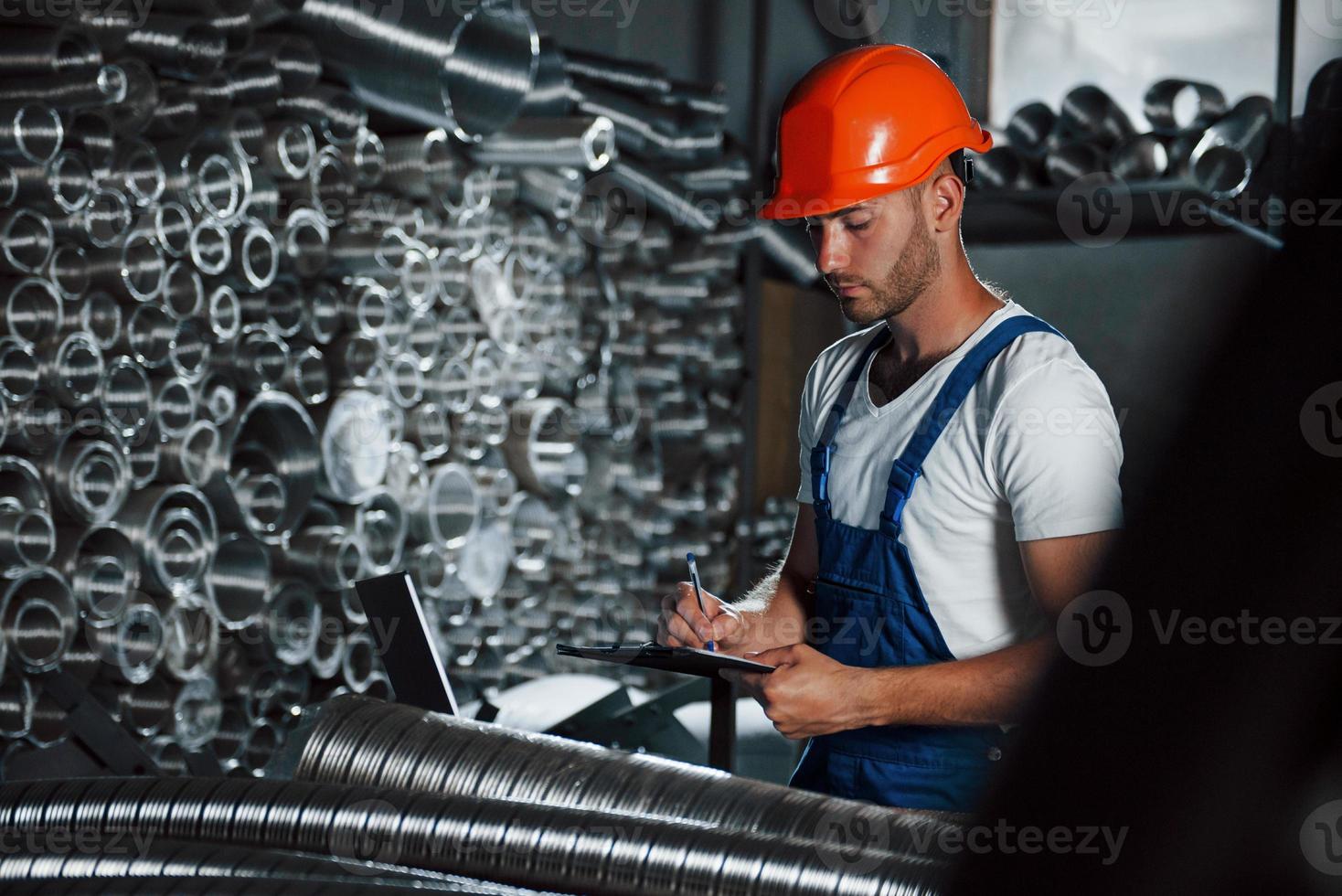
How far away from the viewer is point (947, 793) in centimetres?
159

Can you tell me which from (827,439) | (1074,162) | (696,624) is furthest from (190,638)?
(1074,162)

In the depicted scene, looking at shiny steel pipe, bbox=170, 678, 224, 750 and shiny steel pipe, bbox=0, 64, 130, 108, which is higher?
shiny steel pipe, bbox=0, 64, 130, 108

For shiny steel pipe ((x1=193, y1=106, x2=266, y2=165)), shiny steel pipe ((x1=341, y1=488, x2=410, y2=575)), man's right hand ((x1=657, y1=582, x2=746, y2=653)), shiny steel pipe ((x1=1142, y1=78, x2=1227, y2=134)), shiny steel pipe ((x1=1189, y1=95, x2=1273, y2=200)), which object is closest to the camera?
man's right hand ((x1=657, y1=582, x2=746, y2=653))

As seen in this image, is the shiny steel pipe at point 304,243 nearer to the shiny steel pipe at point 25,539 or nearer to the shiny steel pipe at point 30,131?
the shiny steel pipe at point 30,131

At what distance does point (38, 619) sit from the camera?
262 centimetres

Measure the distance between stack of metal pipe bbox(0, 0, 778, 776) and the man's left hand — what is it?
1.75m

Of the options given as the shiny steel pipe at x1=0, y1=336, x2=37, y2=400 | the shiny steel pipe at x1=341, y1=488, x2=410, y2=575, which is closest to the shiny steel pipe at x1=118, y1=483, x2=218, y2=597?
the shiny steel pipe at x1=0, y1=336, x2=37, y2=400

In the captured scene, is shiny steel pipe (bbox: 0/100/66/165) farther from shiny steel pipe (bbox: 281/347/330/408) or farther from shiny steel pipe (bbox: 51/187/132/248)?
A: shiny steel pipe (bbox: 281/347/330/408)

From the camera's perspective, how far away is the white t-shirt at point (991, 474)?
57.1 inches

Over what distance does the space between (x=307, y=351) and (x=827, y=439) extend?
1.92 m

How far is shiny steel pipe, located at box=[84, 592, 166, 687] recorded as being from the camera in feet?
9.04

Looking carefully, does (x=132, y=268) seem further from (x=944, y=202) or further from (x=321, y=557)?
(x=944, y=202)

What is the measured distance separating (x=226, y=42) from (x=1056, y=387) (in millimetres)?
2320

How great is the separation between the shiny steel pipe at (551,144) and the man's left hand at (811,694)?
8.27 feet
